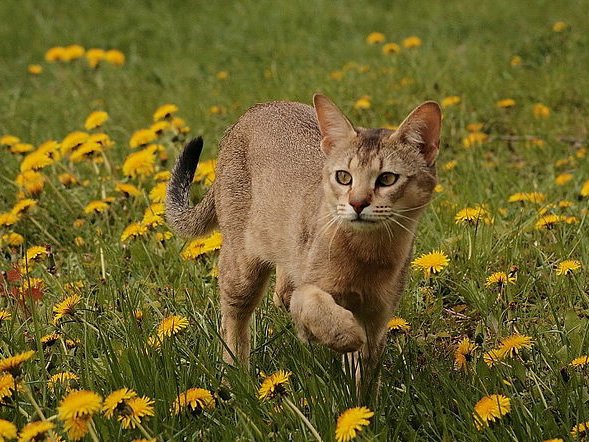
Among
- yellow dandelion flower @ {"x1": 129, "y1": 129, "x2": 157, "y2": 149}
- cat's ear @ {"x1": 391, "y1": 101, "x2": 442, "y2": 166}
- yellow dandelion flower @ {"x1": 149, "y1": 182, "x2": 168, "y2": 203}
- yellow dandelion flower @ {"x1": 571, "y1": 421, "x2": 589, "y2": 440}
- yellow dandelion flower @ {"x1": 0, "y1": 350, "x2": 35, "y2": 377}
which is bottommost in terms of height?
yellow dandelion flower @ {"x1": 571, "y1": 421, "x2": 589, "y2": 440}

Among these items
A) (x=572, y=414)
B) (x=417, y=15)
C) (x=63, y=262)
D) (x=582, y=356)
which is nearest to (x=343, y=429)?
(x=572, y=414)

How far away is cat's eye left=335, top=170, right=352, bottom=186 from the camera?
10.7 ft

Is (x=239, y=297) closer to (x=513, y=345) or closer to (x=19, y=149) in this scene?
(x=513, y=345)

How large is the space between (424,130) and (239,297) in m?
1.00

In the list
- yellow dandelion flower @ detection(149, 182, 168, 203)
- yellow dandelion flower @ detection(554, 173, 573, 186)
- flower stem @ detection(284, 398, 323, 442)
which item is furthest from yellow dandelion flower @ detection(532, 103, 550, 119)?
flower stem @ detection(284, 398, 323, 442)

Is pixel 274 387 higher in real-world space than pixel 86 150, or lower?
lower

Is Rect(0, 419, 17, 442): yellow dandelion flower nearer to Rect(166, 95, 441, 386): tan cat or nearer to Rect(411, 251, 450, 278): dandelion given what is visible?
Rect(166, 95, 441, 386): tan cat

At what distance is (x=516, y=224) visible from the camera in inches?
176

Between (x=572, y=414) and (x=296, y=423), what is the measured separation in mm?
809

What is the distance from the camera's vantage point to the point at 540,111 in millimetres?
6480

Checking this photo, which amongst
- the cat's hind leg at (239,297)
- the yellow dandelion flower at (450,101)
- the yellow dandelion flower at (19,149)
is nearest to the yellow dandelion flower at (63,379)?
the cat's hind leg at (239,297)

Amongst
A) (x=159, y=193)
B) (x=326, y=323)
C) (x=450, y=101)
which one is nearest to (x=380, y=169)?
(x=326, y=323)

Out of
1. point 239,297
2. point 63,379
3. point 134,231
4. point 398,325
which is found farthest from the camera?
point 134,231

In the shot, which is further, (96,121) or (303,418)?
(96,121)
